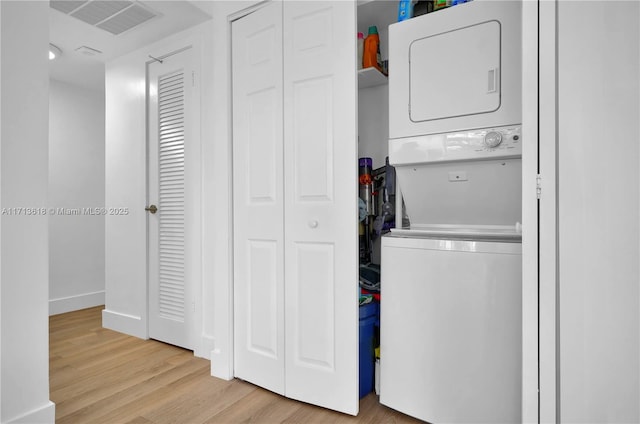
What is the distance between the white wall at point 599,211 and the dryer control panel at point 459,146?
489mm

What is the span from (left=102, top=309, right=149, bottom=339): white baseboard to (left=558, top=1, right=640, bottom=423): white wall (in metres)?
2.86

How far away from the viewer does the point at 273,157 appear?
199cm

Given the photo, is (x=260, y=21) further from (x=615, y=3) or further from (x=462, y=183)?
(x=615, y=3)

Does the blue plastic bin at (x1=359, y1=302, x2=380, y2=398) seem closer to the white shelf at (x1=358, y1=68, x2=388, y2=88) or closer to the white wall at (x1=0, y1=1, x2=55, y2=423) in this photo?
the white shelf at (x1=358, y1=68, x2=388, y2=88)

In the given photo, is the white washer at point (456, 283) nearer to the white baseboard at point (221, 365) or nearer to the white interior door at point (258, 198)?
the white interior door at point (258, 198)

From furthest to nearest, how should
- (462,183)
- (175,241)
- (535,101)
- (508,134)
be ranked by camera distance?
(175,241)
(462,183)
(508,134)
(535,101)

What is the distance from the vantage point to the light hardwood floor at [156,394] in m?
1.76

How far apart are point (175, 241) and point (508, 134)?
231 cm

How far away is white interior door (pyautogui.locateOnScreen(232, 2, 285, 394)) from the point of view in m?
1.96

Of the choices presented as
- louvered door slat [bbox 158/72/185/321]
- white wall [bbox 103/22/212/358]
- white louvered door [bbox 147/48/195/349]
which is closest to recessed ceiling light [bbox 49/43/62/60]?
white wall [bbox 103/22/212/358]

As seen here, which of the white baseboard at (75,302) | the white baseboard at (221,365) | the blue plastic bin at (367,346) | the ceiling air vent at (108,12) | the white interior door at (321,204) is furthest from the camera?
the white baseboard at (75,302)

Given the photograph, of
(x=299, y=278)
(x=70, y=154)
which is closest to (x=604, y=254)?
(x=299, y=278)

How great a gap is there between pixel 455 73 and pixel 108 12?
2.21m

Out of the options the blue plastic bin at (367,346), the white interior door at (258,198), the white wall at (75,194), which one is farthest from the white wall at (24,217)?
the white wall at (75,194)
